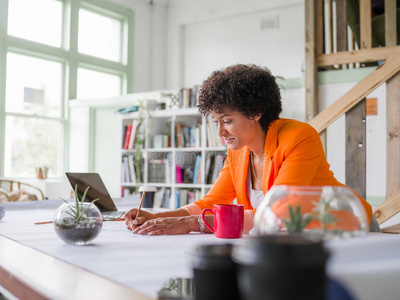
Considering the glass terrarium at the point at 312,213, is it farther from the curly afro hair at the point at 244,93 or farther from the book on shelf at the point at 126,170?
the book on shelf at the point at 126,170

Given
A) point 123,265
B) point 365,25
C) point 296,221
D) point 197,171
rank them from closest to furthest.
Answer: point 296,221 → point 123,265 → point 365,25 → point 197,171

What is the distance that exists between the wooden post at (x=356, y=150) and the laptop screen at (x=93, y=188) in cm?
145

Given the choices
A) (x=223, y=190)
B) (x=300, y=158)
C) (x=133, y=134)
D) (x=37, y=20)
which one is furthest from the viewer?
(x=37, y=20)

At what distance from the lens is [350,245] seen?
0.50 m

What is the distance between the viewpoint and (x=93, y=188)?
1700mm

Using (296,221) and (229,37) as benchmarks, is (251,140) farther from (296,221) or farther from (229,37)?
(229,37)

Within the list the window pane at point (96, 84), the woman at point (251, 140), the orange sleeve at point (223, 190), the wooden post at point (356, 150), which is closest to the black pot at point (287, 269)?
the woman at point (251, 140)

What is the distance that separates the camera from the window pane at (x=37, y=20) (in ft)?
18.4

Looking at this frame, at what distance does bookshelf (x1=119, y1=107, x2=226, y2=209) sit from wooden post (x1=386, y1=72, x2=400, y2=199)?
223 cm

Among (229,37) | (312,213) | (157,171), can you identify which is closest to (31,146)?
(157,171)

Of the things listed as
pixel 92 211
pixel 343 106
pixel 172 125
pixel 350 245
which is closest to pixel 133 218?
pixel 92 211

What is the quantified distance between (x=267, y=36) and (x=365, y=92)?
413cm

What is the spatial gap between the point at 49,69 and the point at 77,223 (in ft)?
17.9

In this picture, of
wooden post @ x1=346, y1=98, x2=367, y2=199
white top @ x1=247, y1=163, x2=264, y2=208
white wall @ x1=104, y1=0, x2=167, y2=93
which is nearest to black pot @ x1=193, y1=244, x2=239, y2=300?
white top @ x1=247, y1=163, x2=264, y2=208
